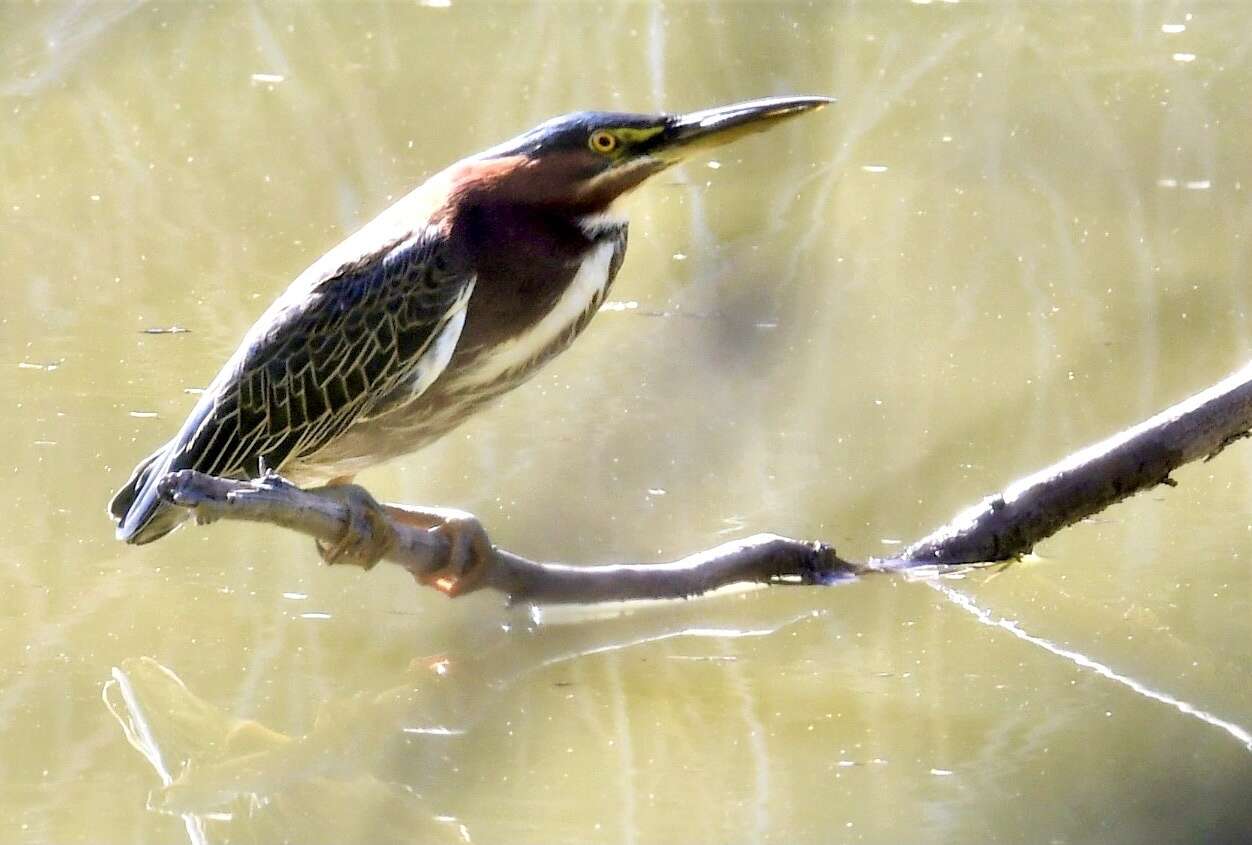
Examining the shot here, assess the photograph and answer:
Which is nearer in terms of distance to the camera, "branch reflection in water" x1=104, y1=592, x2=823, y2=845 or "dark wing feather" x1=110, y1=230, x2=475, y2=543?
"branch reflection in water" x1=104, y1=592, x2=823, y2=845

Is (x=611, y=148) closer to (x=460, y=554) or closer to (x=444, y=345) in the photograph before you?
(x=444, y=345)

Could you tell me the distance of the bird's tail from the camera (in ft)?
8.53

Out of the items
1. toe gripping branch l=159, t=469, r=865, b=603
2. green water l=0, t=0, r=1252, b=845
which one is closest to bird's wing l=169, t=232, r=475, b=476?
toe gripping branch l=159, t=469, r=865, b=603

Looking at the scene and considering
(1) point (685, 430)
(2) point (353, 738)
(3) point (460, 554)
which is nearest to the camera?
(2) point (353, 738)

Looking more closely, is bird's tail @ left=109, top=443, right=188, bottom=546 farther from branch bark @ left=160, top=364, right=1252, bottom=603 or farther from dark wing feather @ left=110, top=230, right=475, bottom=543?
branch bark @ left=160, top=364, right=1252, bottom=603

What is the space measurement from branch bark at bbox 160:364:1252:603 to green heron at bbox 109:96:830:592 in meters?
0.12

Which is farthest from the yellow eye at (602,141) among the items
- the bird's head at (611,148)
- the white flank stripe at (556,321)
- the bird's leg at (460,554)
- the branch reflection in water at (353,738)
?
the branch reflection in water at (353,738)

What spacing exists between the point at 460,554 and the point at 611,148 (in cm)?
70

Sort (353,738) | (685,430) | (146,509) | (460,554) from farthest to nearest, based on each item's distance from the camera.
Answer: (685,430) → (460,554) → (146,509) → (353,738)

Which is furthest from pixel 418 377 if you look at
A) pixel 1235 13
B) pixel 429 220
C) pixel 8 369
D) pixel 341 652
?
pixel 1235 13

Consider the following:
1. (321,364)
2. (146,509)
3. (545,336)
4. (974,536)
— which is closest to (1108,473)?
(974,536)

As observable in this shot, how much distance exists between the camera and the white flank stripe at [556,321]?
8.98ft

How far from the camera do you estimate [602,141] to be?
8.84 ft

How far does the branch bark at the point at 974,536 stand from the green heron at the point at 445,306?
0.12 m
